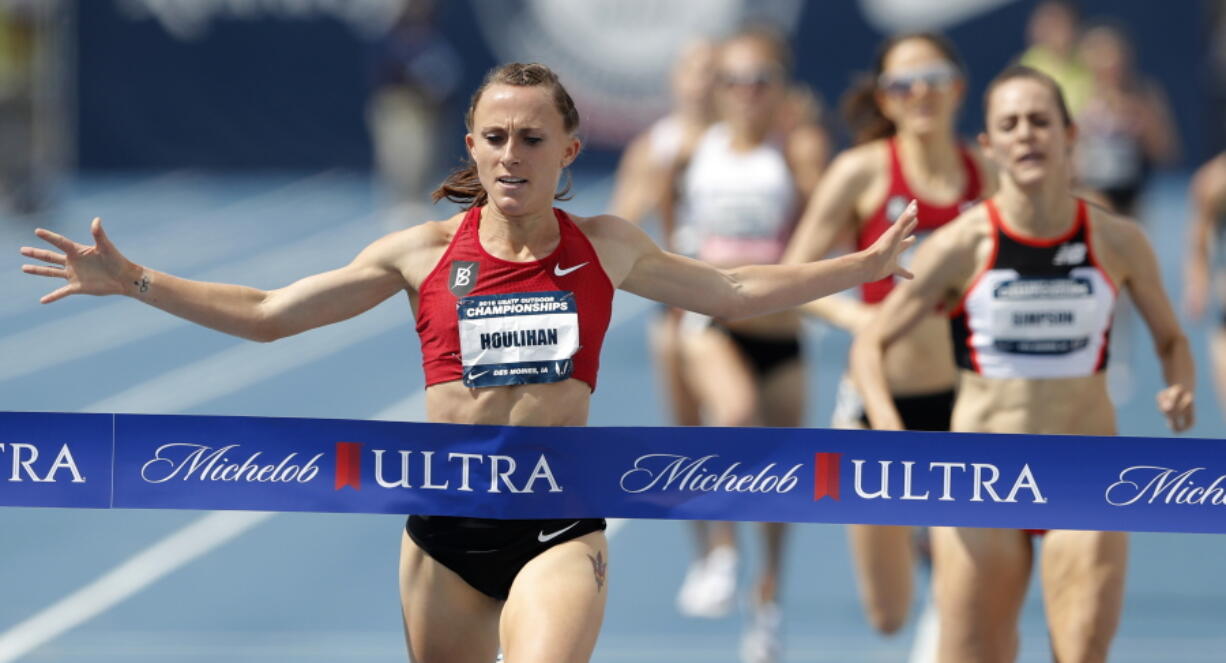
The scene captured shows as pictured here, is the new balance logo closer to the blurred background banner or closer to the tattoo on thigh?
the tattoo on thigh

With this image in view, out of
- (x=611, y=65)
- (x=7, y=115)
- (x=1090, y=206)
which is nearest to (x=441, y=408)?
(x=1090, y=206)

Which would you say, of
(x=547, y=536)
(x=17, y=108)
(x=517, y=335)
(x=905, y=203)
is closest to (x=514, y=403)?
(x=517, y=335)

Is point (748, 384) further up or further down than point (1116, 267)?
further up

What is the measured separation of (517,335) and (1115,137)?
36.0 ft

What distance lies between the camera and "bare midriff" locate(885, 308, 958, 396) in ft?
21.6

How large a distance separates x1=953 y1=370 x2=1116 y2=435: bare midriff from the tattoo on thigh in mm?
1300

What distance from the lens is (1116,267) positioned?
5176mm

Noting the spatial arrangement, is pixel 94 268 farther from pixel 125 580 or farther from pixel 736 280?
pixel 125 580

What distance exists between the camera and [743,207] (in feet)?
27.7

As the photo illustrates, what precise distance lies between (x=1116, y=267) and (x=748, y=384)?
124 inches

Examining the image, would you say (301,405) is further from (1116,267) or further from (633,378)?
(1116,267)

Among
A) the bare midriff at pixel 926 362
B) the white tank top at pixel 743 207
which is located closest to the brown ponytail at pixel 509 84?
the bare midriff at pixel 926 362

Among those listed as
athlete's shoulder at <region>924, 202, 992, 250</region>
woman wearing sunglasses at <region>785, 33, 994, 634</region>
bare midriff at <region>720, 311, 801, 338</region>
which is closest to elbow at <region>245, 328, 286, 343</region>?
athlete's shoulder at <region>924, 202, 992, 250</region>

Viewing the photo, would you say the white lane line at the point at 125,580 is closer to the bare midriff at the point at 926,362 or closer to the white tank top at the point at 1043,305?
the bare midriff at the point at 926,362
